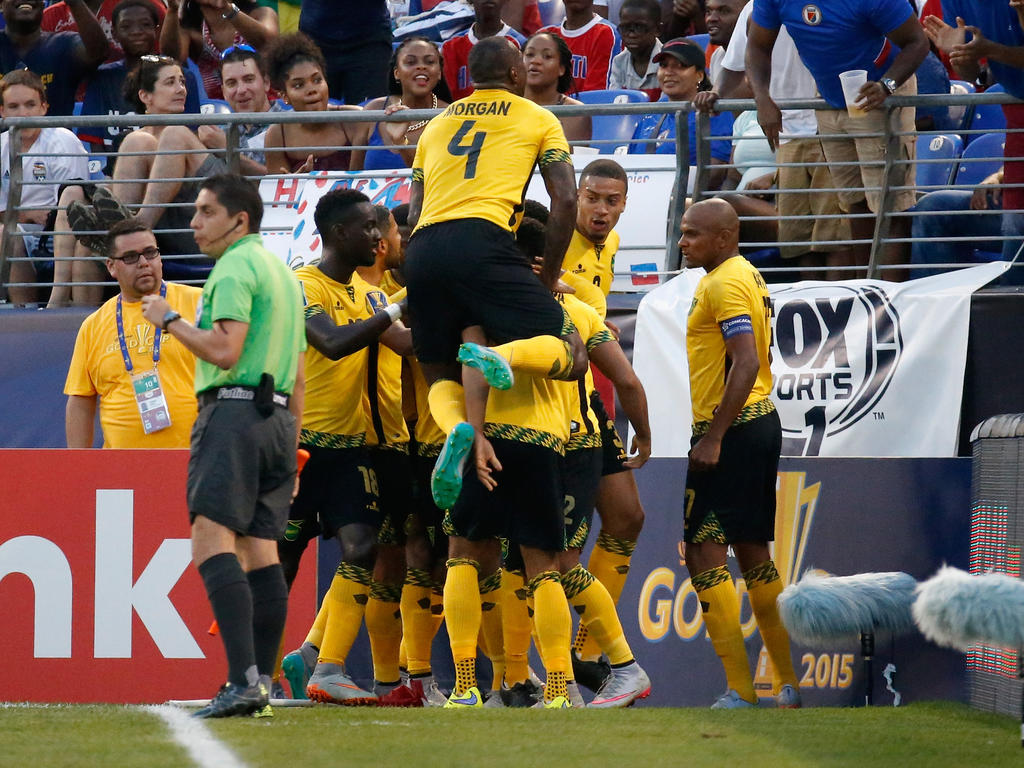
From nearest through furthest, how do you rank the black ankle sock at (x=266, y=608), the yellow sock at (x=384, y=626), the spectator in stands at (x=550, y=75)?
the black ankle sock at (x=266, y=608), the yellow sock at (x=384, y=626), the spectator in stands at (x=550, y=75)

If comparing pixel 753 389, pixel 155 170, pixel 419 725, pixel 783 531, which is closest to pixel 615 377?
pixel 753 389

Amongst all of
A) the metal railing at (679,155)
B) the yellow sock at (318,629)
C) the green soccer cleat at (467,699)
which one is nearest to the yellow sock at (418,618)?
the yellow sock at (318,629)

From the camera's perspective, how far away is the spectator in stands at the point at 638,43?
11969 mm

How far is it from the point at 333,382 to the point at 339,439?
0.26 meters

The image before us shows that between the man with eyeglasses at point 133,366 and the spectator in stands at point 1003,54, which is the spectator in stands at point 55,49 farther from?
the spectator in stands at point 1003,54

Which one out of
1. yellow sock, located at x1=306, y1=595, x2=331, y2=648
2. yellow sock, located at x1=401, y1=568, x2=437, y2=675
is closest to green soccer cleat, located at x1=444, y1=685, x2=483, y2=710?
yellow sock, located at x1=401, y1=568, x2=437, y2=675

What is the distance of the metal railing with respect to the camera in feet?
29.8

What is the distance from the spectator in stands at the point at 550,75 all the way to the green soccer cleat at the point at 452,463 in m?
4.65

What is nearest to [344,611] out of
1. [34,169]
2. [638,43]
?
[34,169]

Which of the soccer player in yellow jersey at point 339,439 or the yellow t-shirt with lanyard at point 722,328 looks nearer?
the soccer player in yellow jersey at point 339,439

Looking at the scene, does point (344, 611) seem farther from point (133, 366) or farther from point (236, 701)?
point (133, 366)

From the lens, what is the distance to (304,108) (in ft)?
35.8

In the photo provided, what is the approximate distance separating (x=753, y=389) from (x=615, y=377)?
0.70 meters

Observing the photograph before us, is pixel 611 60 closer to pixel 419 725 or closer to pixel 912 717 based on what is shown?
pixel 912 717
